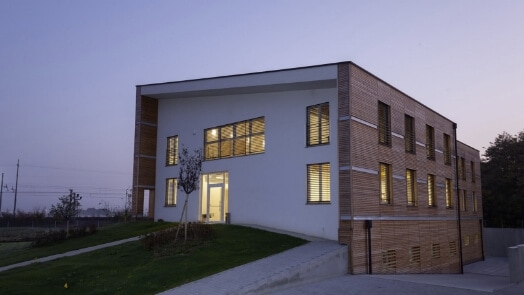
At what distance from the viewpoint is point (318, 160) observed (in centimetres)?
2042

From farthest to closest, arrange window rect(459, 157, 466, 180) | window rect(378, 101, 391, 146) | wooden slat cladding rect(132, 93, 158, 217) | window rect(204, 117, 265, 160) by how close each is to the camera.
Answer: window rect(459, 157, 466, 180) < wooden slat cladding rect(132, 93, 158, 217) < window rect(204, 117, 265, 160) < window rect(378, 101, 391, 146)

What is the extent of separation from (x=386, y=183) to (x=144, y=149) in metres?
14.5

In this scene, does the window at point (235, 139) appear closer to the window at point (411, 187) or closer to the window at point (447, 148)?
the window at point (411, 187)

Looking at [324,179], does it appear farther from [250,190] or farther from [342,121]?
[250,190]

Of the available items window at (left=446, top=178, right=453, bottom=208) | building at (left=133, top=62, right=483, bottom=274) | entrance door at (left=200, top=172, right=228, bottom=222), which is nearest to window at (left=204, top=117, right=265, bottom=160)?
building at (left=133, top=62, right=483, bottom=274)

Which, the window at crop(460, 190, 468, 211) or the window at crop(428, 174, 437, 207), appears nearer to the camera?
the window at crop(428, 174, 437, 207)

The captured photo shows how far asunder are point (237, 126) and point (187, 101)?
A: 4527 mm

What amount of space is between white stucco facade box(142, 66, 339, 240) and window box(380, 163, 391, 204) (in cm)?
250

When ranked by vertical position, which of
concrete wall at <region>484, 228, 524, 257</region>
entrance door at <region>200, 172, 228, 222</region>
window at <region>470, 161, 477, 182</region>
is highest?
window at <region>470, 161, 477, 182</region>

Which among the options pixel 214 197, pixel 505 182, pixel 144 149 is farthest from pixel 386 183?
pixel 505 182

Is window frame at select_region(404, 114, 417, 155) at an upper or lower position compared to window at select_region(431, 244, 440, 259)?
upper

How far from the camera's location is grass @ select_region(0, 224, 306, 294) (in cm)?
1420

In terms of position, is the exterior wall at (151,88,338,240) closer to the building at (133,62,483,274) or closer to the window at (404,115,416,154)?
the building at (133,62,483,274)

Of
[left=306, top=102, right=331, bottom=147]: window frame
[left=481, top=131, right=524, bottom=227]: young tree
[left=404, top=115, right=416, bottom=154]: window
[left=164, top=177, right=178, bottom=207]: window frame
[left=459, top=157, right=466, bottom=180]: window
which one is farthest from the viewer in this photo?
[left=481, top=131, right=524, bottom=227]: young tree
